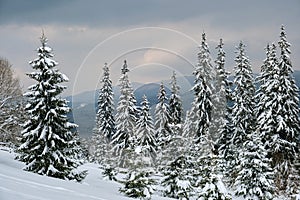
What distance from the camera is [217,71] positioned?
3559 centimetres

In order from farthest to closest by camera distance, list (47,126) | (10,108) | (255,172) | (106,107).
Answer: (106,107), (10,108), (255,172), (47,126)

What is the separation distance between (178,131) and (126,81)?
18.9 metres

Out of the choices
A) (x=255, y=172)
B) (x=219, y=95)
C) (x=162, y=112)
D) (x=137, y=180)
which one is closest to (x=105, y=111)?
(x=162, y=112)

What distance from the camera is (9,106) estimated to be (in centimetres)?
2494

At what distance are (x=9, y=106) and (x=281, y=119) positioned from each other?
21.5 m

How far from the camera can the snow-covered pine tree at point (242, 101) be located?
3312 cm

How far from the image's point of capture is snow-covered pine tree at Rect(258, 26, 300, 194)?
95.8ft

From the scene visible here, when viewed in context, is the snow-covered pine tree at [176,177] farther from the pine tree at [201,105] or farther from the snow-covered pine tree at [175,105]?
the snow-covered pine tree at [175,105]

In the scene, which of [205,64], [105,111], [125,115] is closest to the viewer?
[205,64]

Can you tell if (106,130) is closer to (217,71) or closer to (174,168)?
(217,71)

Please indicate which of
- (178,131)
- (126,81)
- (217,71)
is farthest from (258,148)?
(126,81)

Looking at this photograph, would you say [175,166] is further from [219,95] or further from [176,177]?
[219,95]

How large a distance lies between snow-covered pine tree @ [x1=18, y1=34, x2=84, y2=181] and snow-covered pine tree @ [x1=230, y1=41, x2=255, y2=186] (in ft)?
60.6

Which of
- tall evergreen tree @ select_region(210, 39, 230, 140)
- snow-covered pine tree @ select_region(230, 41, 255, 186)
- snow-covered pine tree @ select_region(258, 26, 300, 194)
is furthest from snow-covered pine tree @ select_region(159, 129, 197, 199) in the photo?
tall evergreen tree @ select_region(210, 39, 230, 140)
